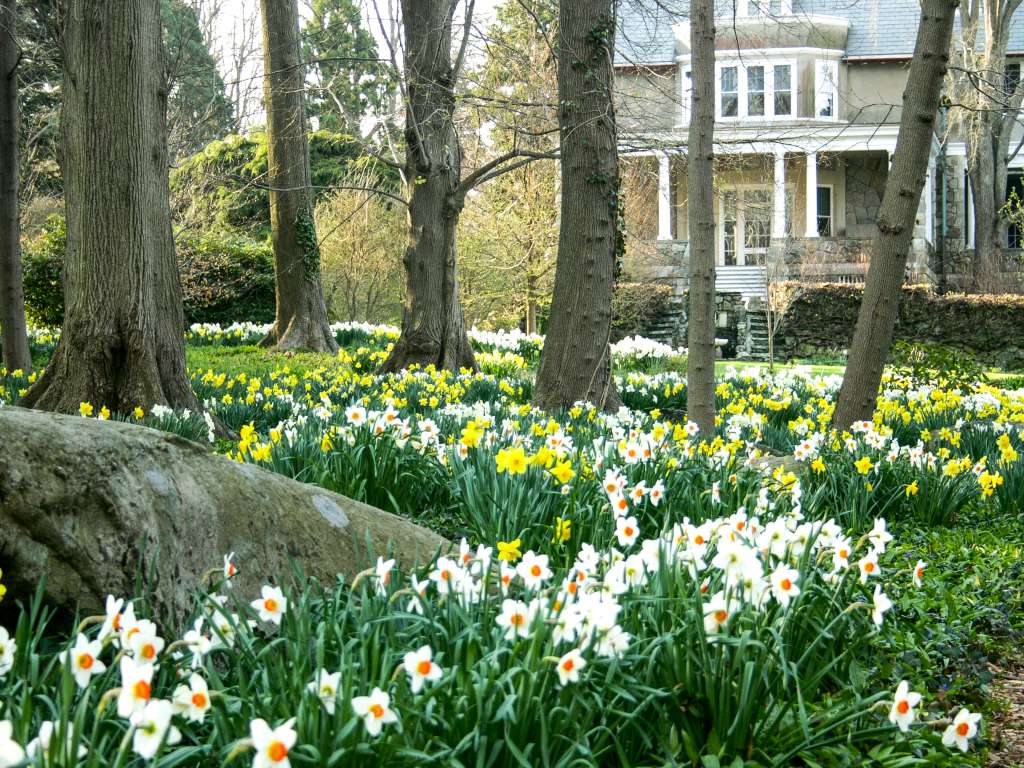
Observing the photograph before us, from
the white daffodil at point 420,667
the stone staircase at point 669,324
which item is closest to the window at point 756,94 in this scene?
the stone staircase at point 669,324

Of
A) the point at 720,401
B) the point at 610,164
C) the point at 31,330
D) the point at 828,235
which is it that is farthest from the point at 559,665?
the point at 828,235

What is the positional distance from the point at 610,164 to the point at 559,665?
6.81 metres

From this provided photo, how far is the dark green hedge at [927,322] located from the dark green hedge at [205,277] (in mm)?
11704

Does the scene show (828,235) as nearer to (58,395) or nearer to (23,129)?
(23,129)

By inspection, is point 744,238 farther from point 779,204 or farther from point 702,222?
point 702,222

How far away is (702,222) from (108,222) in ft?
12.7

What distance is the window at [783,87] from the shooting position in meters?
31.1

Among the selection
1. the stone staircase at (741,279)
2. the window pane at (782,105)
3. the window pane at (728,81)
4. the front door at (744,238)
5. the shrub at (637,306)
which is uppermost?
the window pane at (728,81)

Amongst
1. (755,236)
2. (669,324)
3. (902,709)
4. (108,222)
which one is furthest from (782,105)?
(902,709)

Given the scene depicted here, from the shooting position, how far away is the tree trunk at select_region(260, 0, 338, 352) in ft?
47.7

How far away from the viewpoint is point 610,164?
27.6 ft

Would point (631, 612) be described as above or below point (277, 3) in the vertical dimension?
below

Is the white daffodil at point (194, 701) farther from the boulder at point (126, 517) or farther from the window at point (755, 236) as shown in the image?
the window at point (755, 236)

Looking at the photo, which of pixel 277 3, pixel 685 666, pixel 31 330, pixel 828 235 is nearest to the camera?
pixel 685 666
